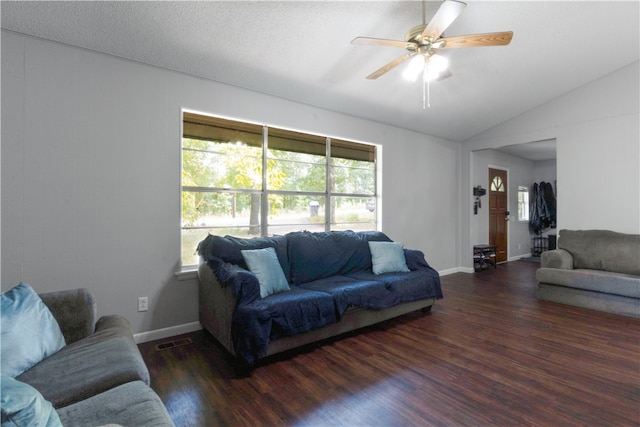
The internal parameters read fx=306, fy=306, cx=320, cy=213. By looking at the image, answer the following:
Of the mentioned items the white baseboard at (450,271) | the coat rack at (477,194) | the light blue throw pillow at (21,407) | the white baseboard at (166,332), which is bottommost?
the white baseboard at (166,332)

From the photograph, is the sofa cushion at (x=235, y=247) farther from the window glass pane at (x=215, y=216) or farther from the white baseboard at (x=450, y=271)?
the white baseboard at (x=450, y=271)

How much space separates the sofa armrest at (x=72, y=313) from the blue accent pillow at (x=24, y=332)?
93 millimetres

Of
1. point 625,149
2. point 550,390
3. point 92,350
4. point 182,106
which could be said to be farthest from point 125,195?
point 625,149

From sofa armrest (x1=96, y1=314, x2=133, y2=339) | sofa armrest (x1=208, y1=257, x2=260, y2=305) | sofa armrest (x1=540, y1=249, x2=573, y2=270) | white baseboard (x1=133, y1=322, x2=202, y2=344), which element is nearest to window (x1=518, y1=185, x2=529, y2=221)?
sofa armrest (x1=540, y1=249, x2=573, y2=270)

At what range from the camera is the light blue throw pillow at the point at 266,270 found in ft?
8.97

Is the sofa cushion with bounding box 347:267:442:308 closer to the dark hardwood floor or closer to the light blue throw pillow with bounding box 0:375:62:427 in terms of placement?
the dark hardwood floor

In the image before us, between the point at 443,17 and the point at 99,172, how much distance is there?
289cm

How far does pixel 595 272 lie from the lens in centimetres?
381

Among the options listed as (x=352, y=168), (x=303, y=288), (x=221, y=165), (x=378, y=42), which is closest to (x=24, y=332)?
(x=303, y=288)

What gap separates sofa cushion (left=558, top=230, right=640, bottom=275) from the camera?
3.78m

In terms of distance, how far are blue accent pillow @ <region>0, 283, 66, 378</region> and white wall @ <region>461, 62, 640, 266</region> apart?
19.6 ft

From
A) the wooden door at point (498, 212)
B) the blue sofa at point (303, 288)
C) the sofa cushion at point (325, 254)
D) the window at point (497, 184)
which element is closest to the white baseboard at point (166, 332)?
the blue sofa at point (303, 288)

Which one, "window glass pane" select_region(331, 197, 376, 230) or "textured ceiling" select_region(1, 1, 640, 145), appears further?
"window glass pane" select_region(331, 197, 376, 230)

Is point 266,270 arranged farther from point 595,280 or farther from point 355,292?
point 595,280
